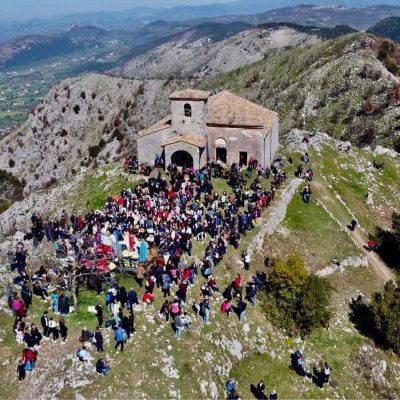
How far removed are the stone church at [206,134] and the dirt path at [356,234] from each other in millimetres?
6503

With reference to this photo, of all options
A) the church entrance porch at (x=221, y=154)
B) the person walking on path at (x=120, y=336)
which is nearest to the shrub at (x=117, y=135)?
the church entrance porch at (x=221, y=154)

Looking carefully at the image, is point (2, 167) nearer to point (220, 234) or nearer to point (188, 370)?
point (220, 234)

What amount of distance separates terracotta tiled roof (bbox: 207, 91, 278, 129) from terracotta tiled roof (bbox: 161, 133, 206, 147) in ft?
9.18

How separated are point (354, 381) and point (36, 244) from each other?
23548 millimetres

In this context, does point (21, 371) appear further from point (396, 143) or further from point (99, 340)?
point (396, 143)

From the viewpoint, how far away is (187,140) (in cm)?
4509

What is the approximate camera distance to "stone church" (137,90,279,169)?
4572 cm

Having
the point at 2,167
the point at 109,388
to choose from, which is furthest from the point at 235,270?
the point at 2,167

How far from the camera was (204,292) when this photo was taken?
29047 mm

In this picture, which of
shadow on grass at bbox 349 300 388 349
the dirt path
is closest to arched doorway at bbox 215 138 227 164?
the dirt path

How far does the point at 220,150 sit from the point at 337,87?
46.7 m

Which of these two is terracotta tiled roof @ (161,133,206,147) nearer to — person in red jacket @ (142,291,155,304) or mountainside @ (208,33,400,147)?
person in red jacket @ (142,291,155,304)

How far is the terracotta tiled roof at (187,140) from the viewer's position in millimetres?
45031

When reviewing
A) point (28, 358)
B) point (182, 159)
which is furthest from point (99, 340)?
point (182, 159)
